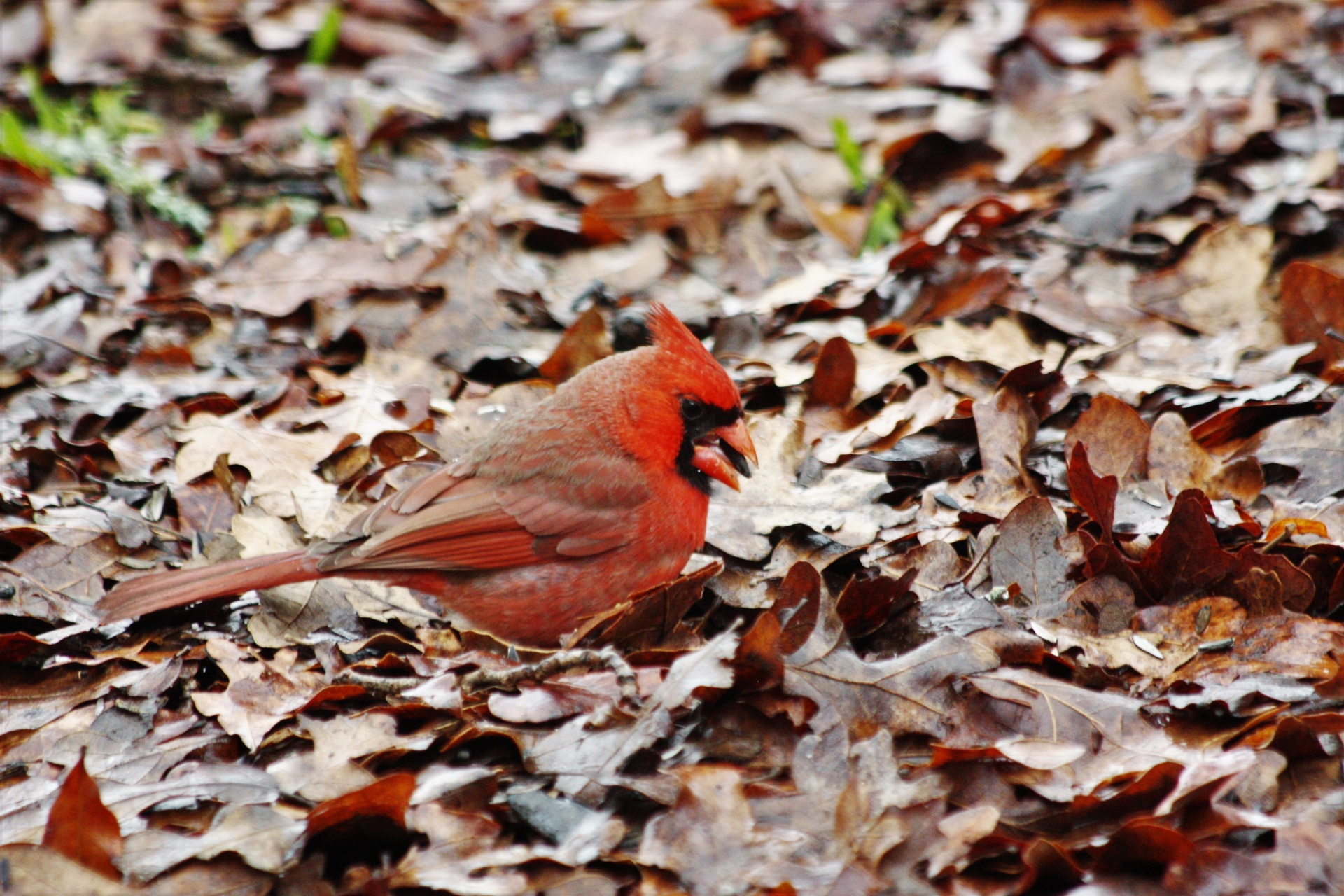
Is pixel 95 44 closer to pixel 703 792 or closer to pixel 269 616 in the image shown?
pixel 269 616

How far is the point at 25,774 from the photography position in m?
3.09

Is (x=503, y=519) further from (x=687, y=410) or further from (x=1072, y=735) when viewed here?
(x=1072, y=735)

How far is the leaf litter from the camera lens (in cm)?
259

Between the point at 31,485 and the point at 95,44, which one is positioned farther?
the point at 95,44

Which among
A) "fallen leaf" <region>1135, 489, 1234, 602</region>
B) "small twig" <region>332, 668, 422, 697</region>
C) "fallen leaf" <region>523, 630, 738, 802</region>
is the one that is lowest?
"small twig" <region>332, 668, 422, 697</region>

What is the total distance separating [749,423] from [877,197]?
193cm

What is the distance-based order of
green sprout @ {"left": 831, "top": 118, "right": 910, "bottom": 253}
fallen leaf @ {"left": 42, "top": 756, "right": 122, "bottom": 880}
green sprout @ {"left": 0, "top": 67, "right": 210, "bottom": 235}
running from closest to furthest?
fallen leaf @ {"left": 42, "top": 756, "right": 122, "bottom": 880}, green sprout @ {"left": 831, "top": 118, "right": 910, "bottom": 253}, green sprout @ {"left": 0, "top": 67, "right": 210, "bottom": 235}

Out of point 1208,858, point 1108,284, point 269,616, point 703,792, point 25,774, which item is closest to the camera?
point 1208,858

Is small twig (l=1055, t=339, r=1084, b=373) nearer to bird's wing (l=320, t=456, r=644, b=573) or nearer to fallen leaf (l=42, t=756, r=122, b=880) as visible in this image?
bird's wing (l=320, t=456, r=644, b=573)

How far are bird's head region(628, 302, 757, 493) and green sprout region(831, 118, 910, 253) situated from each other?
1.99 meters

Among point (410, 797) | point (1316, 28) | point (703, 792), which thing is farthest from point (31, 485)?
point (1316, 28)

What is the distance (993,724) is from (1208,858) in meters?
0.57

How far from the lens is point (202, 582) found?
11.6 feet

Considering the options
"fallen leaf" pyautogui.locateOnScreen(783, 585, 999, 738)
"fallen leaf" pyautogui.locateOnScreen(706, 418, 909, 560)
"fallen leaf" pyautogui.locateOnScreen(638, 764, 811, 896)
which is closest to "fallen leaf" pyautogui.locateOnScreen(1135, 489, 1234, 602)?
"fallen leaf" pyautogui.locateOnScreen(783, 585, 999, 738)
